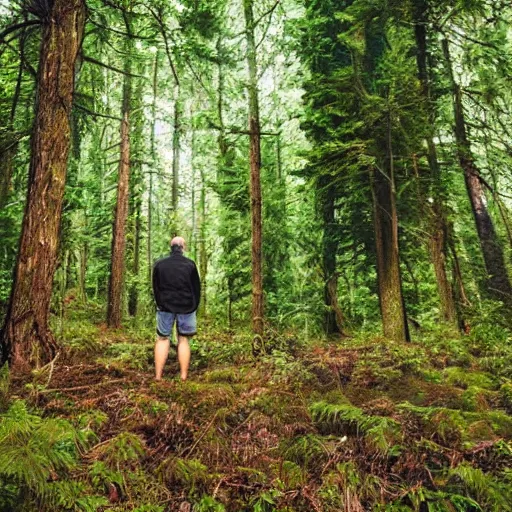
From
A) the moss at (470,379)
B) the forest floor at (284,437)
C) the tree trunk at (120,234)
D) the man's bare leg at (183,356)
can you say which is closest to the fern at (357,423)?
the forest floor at (284,437)

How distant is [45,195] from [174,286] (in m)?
2.24

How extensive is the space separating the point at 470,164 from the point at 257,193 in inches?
234

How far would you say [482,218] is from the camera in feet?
34.0

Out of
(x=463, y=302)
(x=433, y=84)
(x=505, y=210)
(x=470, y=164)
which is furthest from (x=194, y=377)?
(x=433, y=84)

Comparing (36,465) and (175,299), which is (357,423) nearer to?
(36,465)

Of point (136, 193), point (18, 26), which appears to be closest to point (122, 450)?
point (18, 26)

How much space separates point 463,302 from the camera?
964 cm

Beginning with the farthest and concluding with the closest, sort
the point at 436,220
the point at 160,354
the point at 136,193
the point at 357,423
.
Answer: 1. the point at 136,193
2. the point at 436,220
3. the point at 160,354
4. the point at 357,423

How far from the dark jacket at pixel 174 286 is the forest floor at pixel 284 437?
113cm

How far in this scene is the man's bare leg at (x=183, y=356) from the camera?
5866 mm

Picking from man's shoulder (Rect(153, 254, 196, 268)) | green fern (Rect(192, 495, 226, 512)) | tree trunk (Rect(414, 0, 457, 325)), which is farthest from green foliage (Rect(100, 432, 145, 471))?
tree trunk (Rect(414, 0, 457, 325))

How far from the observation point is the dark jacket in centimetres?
614

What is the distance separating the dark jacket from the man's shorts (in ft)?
0.26

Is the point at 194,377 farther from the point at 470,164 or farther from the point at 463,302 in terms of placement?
the point at 470,164
